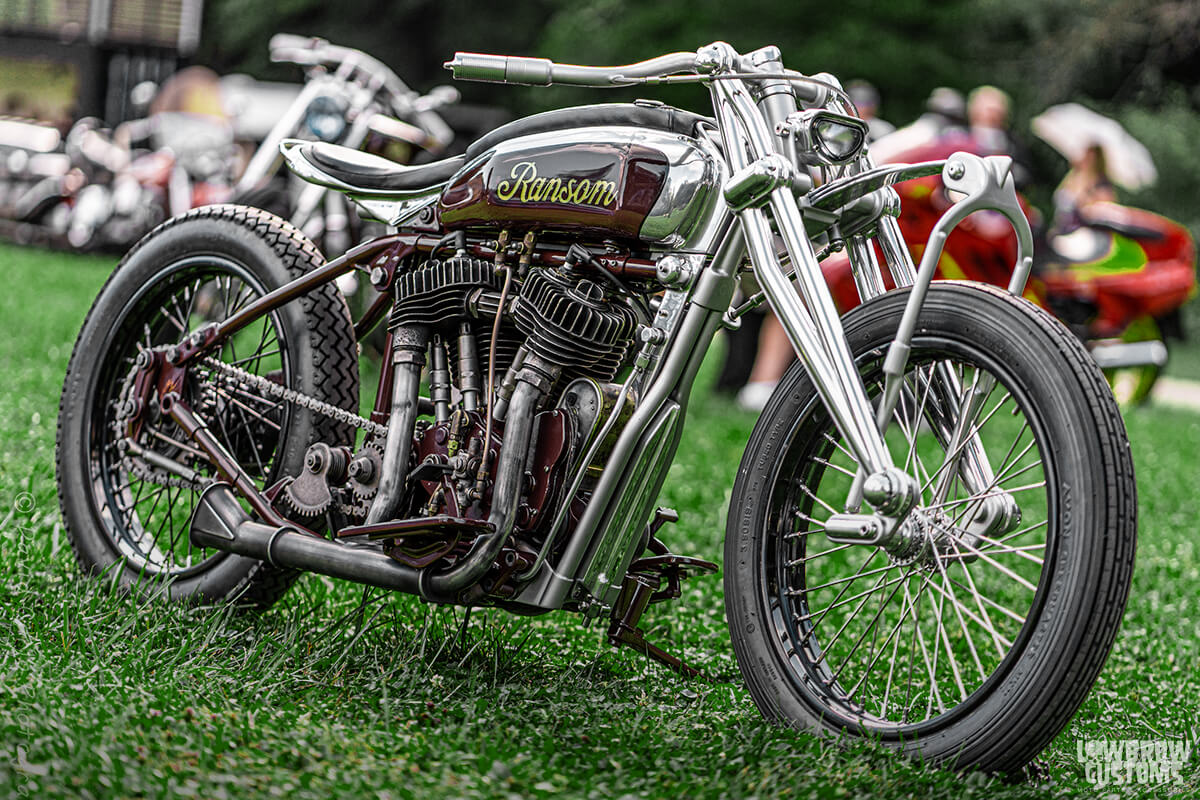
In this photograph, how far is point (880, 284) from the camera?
119 inches

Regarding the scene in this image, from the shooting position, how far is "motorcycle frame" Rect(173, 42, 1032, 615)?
2779 millimetres

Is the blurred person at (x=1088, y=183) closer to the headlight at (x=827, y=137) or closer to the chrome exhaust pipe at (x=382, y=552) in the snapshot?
the headlight at (x=827, y=137)

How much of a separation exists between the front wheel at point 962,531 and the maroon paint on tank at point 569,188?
488 mm

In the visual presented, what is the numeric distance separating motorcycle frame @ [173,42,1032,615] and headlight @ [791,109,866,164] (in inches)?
1.9

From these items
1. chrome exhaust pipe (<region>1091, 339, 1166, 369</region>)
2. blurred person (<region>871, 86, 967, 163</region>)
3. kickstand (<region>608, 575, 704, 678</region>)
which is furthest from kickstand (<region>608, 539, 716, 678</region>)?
chrome exhaust pipe (<region>1091, 339, 1166, 369</region>)

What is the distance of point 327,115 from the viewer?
762 centimetres

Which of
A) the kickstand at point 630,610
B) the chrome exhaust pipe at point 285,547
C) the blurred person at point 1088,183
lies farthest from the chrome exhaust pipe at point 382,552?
the blurred person at point 1088,183

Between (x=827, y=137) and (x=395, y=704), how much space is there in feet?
4.73

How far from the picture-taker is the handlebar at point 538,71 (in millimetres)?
2908

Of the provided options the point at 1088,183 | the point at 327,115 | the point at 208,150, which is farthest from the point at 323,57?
the point at 208,150

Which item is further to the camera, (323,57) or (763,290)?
(323,57)

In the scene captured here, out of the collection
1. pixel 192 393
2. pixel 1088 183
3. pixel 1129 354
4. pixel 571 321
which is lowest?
pixel 1129 354

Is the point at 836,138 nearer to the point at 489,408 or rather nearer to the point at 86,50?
the point at 489,408

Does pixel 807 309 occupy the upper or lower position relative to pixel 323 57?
lower
